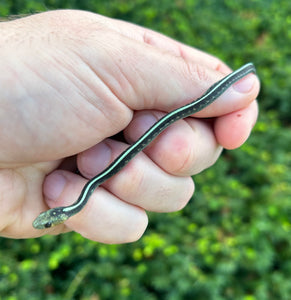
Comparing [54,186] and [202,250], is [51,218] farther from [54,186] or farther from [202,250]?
[202,250]

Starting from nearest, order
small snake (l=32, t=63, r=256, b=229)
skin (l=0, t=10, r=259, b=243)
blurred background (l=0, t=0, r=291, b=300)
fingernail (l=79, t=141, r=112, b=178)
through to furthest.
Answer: skin (l=0, t=10, r=259, b=243) → small snake (l=32, t=63, r=256, b=229) → fingernail (l=79, t=141, r=112, b=178) → blurred background (l=0, t=0, r=291, b=300)

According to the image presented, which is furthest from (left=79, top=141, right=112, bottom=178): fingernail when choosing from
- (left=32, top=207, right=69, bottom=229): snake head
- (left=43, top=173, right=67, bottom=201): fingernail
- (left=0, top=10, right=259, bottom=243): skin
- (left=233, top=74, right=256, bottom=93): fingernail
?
(left=233, top=74, right=256, bottom=93): fingernail

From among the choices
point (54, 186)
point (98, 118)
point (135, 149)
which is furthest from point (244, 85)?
point (54, 186)

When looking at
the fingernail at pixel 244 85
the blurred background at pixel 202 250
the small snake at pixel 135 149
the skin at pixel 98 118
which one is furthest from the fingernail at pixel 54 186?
the fingernail at pixel 244 85

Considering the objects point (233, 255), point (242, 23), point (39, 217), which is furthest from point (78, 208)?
point (242, 23)

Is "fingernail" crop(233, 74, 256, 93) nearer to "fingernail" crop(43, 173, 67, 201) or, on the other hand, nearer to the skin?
the skin

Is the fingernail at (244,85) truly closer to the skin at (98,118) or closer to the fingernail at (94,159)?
the skin at (98,118)
